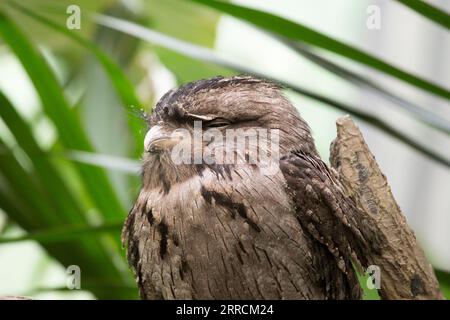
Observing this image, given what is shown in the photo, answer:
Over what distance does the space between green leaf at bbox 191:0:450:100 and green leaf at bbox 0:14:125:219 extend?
1.56ft

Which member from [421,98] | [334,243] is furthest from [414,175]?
[334,243]

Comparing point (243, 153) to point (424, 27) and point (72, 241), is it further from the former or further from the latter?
point (424, 27)

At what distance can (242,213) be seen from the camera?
1406 millimetres

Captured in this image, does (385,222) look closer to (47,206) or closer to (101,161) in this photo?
(101,161)

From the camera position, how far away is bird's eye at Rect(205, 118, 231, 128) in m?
1.43

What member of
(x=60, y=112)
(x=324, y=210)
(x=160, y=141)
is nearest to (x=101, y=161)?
(x=60, y=112)

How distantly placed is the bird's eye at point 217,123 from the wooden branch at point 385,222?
0.73ft

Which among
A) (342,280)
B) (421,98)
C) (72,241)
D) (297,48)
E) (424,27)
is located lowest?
(342,280)

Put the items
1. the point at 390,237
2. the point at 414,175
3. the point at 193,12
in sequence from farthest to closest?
1. the point at 414,175
2. the point at 193,12
3. the point at 390,237

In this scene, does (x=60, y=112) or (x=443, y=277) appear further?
(x=60, y=112)

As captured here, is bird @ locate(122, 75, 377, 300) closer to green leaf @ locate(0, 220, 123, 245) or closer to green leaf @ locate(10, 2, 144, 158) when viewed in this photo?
green leaf @ locate(0, 220, 123, 245)

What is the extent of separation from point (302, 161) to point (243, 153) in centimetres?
12

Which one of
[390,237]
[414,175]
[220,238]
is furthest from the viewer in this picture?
[414,175]

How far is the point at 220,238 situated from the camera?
141 cm
